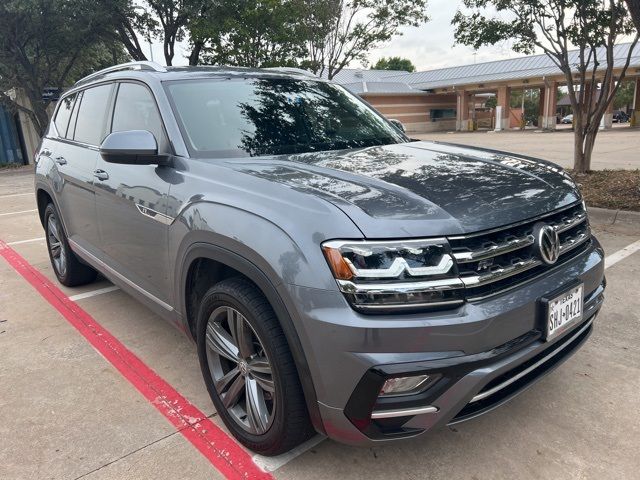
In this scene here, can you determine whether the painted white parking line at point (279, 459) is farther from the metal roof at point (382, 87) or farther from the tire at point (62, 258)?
the metal roof at point (382, 87)

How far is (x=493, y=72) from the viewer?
41750 mm

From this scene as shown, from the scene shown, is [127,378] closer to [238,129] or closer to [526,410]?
[238,129]

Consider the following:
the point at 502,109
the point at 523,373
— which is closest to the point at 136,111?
the point at 523,373

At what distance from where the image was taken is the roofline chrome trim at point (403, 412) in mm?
1857

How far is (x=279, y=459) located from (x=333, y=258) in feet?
3.64

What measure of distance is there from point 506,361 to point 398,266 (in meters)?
0.56

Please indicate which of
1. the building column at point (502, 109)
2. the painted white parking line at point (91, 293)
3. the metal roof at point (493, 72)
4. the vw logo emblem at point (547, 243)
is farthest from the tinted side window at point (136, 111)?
the building column at point (502, 109)

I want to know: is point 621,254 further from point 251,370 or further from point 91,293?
point 91,293

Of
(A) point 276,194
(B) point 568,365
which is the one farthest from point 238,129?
(B) point 568,365

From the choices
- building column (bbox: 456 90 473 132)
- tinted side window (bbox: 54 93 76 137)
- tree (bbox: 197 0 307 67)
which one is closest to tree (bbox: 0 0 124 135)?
tree (bbox: 197 0 307 67)

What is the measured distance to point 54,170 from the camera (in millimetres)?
4434

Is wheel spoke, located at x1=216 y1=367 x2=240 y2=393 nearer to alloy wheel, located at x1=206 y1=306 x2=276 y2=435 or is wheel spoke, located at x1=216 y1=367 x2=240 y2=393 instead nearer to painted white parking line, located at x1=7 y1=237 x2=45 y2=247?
alloy wheel, located at x1=206 y1=306 x2=276 y2=435

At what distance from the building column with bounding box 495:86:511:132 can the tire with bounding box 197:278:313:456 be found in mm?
41027

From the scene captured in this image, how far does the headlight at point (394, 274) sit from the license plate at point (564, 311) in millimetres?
498
